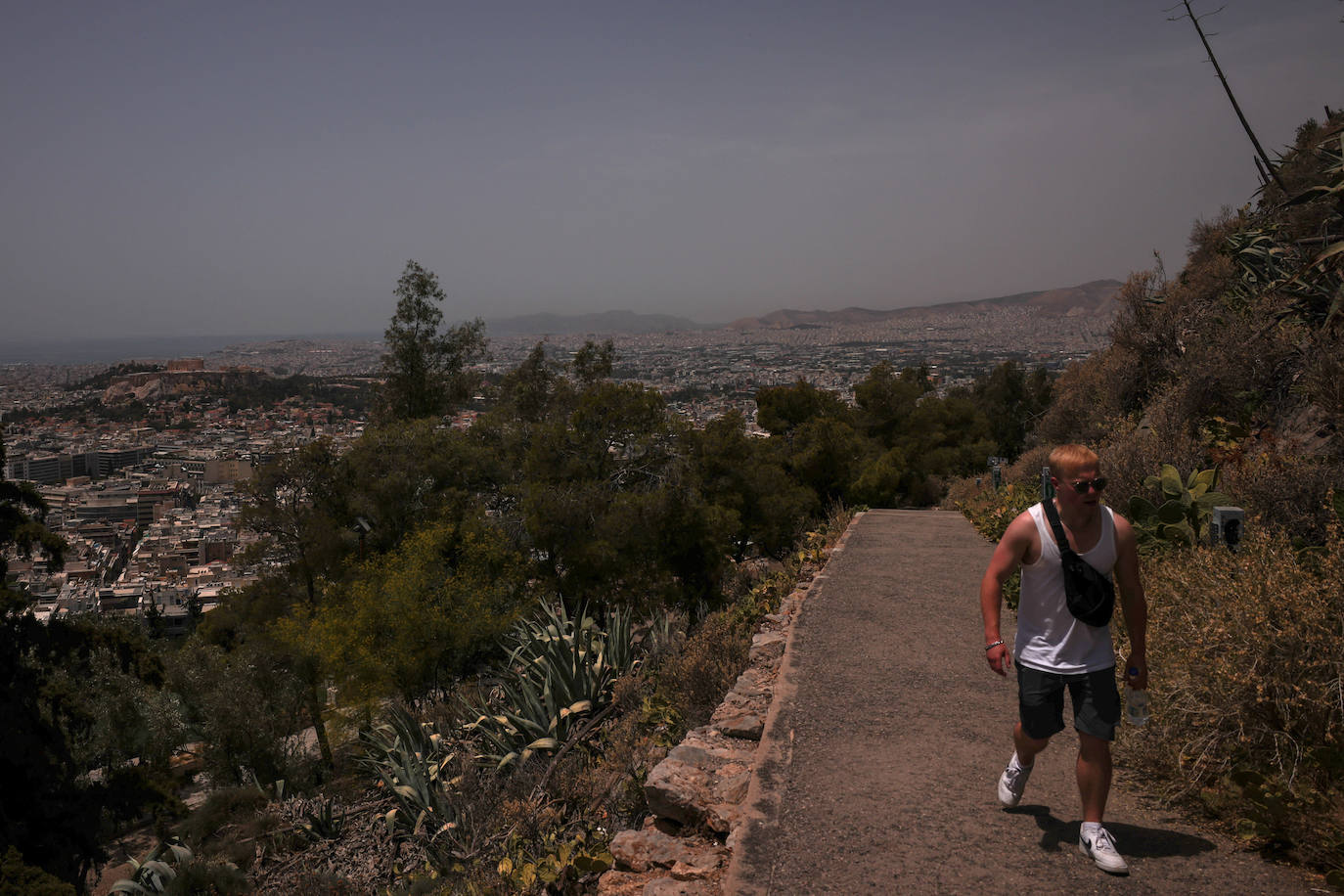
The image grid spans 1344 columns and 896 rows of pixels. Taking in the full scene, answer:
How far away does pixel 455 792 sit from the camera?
659 cm

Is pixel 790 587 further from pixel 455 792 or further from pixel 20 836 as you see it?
pixel 20 836

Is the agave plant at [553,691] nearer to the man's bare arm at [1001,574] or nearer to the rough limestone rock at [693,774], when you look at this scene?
the rough limestone rock at [693,774]

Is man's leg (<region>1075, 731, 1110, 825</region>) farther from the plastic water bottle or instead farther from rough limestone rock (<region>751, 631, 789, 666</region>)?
rough limestone rock (<region>751, 631, 789, 666</region>)

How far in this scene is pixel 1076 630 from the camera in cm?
308

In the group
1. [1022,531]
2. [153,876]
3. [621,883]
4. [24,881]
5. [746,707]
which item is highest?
[1022,531]

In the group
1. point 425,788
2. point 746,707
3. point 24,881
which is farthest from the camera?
point 24,881

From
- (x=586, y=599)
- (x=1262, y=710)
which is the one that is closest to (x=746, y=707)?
(x=1262, y=710)

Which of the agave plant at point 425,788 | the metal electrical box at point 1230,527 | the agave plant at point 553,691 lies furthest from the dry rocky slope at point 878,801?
the agave plant at point 425,788

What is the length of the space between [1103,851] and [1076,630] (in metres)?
0.83

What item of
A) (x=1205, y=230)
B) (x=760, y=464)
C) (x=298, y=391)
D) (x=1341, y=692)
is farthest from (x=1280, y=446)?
(x=298, y=391)

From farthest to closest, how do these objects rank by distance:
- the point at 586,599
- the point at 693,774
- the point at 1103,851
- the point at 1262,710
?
1. the point at 586,599
2. the point at 693,774
3. the point at 1262,710
4. the point at 1103,851

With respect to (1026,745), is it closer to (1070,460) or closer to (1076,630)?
(1076,630)

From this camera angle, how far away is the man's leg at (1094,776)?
3.01 m

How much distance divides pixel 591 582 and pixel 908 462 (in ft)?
42.9
